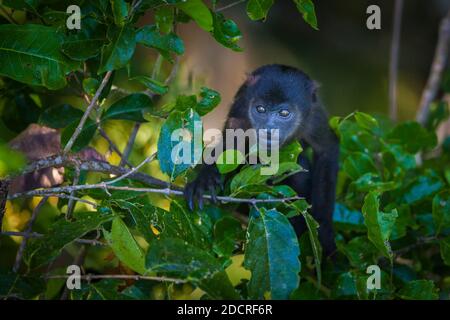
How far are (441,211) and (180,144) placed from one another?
1629 millimetres

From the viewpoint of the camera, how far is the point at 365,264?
3.49 metres

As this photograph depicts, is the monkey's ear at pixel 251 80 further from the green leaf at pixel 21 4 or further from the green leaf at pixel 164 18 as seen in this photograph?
the green leaf at pixel 21 4

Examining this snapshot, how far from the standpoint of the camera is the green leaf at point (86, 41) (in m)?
2.88

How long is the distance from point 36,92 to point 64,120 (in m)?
0.39

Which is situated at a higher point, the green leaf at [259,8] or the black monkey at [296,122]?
the green leaf at [259,8]

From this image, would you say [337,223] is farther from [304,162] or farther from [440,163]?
[440,163]

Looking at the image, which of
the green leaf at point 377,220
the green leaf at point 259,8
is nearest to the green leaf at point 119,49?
the green leaf at point 259,8

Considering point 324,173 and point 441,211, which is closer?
point 441,211

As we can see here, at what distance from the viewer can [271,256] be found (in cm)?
277

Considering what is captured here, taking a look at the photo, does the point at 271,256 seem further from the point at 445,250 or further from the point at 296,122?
the point at 296,122

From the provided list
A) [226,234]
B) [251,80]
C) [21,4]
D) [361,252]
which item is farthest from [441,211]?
[21,4]

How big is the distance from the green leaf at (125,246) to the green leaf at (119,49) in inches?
27.0

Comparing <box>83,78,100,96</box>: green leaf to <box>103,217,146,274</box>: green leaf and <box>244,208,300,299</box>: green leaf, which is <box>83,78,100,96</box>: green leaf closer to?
<box>103,217,146,274</box>: green leaf

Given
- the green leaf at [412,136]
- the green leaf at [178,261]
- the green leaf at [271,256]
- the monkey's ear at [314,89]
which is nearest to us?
the green leaf at [178,261]
